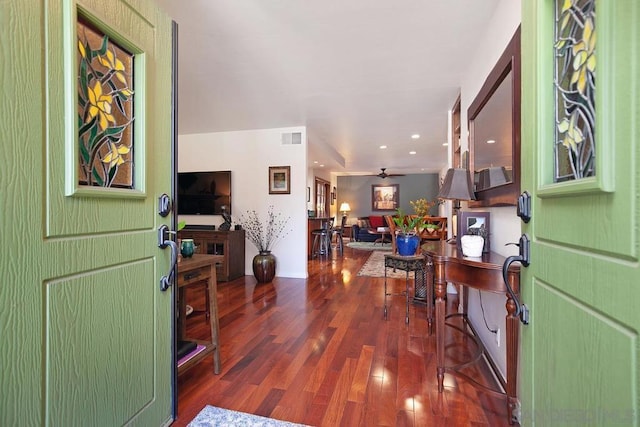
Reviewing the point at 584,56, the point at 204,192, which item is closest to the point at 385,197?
the point at 204,192

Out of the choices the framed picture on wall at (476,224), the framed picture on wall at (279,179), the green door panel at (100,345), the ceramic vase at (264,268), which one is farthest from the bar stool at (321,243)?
the green door panel at (100,345)

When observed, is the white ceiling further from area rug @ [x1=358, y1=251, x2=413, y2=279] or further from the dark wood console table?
area rug @ [x1=358, y1=251, x2=413, y2=279]

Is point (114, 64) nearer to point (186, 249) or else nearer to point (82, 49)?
point (82, 49)

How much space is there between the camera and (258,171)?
516cm

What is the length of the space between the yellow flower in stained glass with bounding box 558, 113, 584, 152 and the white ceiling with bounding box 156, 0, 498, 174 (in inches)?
60.8

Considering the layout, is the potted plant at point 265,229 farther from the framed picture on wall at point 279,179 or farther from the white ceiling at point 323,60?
the white ceiling at point 323,60

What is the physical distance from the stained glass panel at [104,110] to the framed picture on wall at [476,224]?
6.93ft

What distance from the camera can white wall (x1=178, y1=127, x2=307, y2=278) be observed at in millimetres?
5004

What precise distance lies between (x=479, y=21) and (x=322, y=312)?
2.92 m

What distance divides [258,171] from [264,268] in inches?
65.4

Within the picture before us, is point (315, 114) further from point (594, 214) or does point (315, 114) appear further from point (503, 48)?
point (594, 214)

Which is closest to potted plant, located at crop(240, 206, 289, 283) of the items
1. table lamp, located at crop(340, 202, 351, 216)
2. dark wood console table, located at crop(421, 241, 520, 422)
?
dark wood console table, located at crop(421, 241, 520, 422)

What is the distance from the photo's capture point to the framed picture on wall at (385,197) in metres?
11.5

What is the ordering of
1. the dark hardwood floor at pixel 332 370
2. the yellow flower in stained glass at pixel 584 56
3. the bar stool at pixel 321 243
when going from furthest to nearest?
the bar stool at pixel 321 243
the dark hardwood floor at pixel 332 370
the yellow flower in stained glass at pixel 584 56
